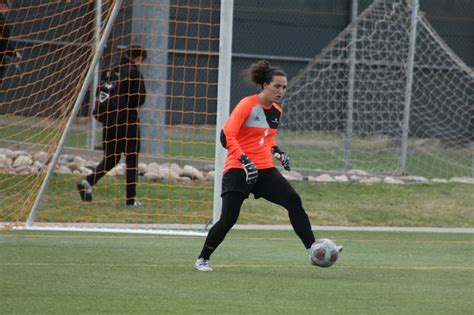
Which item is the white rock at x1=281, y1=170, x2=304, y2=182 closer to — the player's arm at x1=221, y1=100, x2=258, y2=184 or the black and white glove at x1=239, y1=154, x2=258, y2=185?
the player's arm at x1=221, y1=100, x2=258, y2=184

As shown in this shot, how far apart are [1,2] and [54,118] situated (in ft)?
7.55

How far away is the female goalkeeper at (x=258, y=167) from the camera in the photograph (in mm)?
10062

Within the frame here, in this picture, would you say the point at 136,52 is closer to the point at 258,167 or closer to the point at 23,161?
the point at 23,161

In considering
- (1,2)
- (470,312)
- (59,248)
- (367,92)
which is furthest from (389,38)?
(470,312)

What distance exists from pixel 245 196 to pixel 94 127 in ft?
28.4

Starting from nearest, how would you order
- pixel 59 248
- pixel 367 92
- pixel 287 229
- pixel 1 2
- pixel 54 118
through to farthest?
pixel 59 248 < pixel 287 229 < pixel 1 2 < pixel 54 118 < pixel 367 92

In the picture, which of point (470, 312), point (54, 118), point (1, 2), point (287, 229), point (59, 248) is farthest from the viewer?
point (54, 118)

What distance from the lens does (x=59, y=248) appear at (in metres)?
11.6

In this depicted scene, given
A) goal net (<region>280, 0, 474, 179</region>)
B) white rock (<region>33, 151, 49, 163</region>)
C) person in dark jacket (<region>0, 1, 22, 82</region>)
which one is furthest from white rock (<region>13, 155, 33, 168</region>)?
goal net (<region>280, 0, 474, 179</region>)

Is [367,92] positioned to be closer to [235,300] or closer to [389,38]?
[389,38]

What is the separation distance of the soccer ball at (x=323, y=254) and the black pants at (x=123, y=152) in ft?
18.3

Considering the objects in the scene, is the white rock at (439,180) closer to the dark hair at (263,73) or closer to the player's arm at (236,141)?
the dark hair at (263,73)

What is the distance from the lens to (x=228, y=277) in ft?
32.0

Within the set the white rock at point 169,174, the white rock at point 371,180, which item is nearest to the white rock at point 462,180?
the white rock at point 371,180
